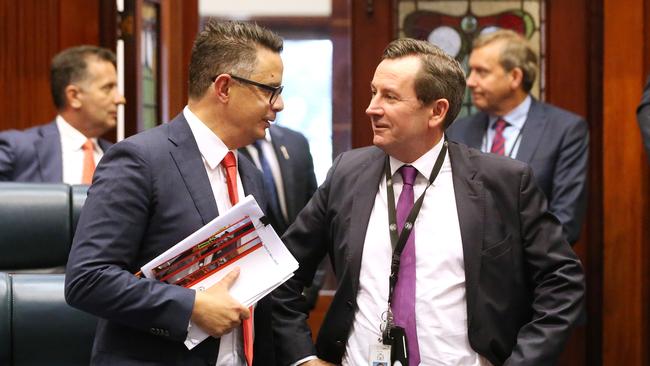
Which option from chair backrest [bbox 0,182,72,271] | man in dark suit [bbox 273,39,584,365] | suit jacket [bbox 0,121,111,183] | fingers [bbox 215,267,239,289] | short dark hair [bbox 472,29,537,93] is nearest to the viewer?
fingers [bbox 215,267,239,289]

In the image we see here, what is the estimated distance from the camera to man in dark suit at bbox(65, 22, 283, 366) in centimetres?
Answer: 249

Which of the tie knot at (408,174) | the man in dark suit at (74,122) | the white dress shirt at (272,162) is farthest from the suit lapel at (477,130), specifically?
the tie knot at (408,174)

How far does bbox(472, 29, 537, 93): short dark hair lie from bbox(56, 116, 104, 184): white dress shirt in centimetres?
189

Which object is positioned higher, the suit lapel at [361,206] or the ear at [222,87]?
the ear at [222,87]

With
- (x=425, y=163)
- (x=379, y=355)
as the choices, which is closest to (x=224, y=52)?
(x=425, y=163)

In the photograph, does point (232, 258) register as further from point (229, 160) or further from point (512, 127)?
point (512, 127)

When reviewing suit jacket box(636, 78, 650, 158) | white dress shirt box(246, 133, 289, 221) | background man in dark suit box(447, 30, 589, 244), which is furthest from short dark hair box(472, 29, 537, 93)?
white dress shirt box(246, 133, 289, 221)

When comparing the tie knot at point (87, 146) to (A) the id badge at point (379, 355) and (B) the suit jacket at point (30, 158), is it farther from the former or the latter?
(A) the id badge at point (379, 355)

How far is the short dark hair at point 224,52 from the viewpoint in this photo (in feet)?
9.07

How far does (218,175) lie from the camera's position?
2768 millimetres

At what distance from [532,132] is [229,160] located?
2.21m

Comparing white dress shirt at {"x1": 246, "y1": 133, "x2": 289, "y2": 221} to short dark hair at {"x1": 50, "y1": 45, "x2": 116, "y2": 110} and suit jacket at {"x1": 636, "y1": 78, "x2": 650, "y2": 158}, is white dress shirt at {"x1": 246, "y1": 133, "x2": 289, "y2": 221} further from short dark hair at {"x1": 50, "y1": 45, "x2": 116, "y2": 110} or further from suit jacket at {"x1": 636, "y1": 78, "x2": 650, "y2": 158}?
suit jacket at {"x1": 636, "y1": 78, "x2": 650, "y2": 158}

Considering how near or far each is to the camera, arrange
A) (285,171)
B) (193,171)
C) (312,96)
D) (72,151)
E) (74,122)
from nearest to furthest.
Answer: (193,171), (285,171), (72,151), (74,122), (312,96)

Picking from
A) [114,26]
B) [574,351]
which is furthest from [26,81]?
[574,351]
